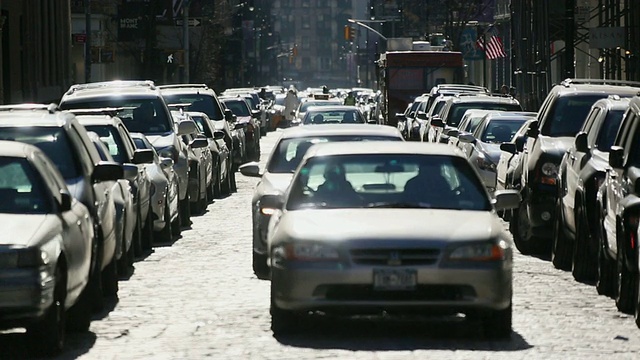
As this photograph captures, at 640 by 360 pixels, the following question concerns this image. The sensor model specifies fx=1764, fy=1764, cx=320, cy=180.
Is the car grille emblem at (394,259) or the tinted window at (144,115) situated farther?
the tinted window at (144,115)

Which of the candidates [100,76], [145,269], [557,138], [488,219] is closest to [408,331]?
[488,219]

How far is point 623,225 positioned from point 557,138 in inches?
267

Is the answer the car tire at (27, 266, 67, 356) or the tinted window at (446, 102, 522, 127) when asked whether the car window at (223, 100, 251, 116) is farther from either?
the car tire at (27, 266, 67, 356)

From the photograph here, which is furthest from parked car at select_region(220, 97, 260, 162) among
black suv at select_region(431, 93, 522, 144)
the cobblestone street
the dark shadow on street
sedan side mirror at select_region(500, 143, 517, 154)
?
the dark shadow on street

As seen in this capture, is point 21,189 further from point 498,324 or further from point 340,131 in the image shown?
point 340,131

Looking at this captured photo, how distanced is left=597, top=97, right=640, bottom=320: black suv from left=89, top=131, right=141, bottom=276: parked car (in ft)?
13.7

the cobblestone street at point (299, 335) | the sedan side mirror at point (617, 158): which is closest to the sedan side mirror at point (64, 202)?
the cobblestone street at point (299, 335)

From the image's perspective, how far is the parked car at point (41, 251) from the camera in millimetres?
11102

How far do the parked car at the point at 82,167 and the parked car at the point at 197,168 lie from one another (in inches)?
388

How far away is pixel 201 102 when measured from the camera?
3609 centimetres

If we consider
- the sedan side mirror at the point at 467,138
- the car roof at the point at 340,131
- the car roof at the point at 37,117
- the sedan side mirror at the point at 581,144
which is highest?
the car roof at the point at 37,117

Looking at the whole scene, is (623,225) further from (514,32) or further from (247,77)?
(247,77)

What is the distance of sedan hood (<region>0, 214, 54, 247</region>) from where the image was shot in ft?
36.9

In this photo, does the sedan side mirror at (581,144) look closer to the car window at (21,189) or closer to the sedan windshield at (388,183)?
the sedan windshield at (388,183)
